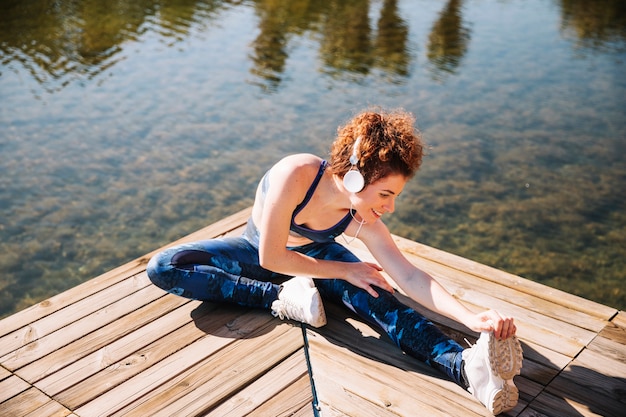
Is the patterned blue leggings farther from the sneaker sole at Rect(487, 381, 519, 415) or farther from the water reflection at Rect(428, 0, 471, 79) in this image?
the water reflection at Rect(428, 0, 471, 79)

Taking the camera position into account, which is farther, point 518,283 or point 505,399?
point 518,283

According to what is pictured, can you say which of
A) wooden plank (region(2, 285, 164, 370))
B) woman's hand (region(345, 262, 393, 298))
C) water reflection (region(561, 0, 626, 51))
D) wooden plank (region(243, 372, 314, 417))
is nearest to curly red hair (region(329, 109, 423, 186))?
woman's hand (region(345, 262, 393, 298))

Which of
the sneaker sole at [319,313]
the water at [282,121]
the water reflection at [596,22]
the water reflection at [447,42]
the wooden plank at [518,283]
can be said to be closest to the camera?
the sneaker sole at [319,313]

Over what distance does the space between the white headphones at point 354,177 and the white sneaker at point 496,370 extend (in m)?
0.68

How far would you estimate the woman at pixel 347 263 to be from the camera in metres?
2.31

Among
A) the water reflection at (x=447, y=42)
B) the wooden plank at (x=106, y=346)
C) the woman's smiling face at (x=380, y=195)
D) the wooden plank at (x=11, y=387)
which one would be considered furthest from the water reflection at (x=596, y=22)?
the wooden plank at (x=11, y=387)

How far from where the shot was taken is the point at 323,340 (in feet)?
8.84

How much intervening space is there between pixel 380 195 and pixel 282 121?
4.62 m

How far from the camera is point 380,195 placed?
244 cm

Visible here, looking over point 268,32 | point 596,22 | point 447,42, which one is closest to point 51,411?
point 268,32

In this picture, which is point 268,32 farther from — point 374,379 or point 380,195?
point 374,379

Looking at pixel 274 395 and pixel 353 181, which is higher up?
pixel 353 181

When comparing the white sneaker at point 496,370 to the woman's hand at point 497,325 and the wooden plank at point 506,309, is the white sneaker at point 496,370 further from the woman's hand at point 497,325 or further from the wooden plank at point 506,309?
the wooden plank at point 506,309

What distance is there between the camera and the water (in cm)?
496
